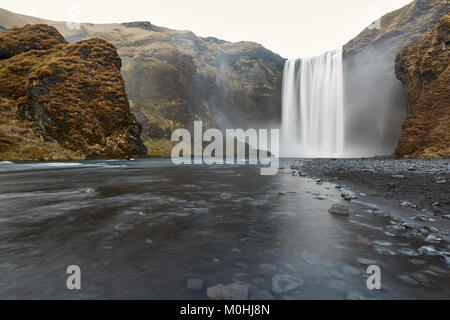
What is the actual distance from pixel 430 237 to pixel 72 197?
11392 millimetres

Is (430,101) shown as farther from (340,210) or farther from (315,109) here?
(315,109)

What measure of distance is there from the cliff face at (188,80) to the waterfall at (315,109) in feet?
44.6

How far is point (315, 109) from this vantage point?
3332 inches

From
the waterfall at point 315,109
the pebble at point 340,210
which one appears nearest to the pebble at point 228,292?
the pebble at point 340,210

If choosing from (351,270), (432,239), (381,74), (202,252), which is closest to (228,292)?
(202,252)

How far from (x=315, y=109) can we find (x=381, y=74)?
22622 mm

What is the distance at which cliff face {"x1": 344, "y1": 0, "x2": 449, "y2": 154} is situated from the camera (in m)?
62.5

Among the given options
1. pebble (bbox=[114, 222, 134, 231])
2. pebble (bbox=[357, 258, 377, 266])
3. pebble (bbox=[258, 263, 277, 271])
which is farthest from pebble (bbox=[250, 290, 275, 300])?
pebble (bbox=[114, 222, 134, 231])

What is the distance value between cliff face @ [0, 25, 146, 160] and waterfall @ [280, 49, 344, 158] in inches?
2443

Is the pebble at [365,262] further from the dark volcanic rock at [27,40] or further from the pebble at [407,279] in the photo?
the dark volcanic rock at [27,40]

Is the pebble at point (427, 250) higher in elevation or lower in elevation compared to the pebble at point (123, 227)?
higher

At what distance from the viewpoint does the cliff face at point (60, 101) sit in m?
42.5

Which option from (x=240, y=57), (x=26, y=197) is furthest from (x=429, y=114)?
(x=240, y=57)
